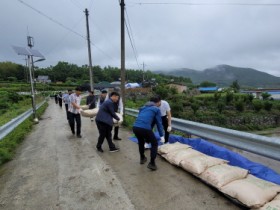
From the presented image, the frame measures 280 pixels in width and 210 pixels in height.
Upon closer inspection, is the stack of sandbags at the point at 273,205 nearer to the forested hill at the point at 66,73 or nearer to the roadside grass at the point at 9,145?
the roadside grass at the point at 9,145

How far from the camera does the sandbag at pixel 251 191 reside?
3.27 meters

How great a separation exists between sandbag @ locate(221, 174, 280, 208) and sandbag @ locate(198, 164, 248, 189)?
107mm

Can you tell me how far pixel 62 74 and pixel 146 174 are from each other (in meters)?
107

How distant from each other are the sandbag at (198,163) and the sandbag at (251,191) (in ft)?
2.35

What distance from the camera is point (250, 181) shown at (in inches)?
148

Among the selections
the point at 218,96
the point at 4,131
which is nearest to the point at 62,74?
the point at 218,96

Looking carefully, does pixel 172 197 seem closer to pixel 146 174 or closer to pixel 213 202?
pixel 213 202

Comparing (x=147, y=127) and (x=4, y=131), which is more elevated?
(x=147, y=127)

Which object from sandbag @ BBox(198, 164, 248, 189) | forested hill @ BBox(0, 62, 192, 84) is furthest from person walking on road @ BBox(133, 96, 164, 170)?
forested hill @ BBox(0, 62, 192, 84)

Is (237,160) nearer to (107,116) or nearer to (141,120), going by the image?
(141,120)

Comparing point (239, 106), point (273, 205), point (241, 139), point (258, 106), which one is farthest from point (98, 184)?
point (258, 106)

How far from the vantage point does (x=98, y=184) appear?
445 centimetres

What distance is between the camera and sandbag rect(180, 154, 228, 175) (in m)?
→ 4.46

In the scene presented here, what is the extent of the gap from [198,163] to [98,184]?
6.31 feet
